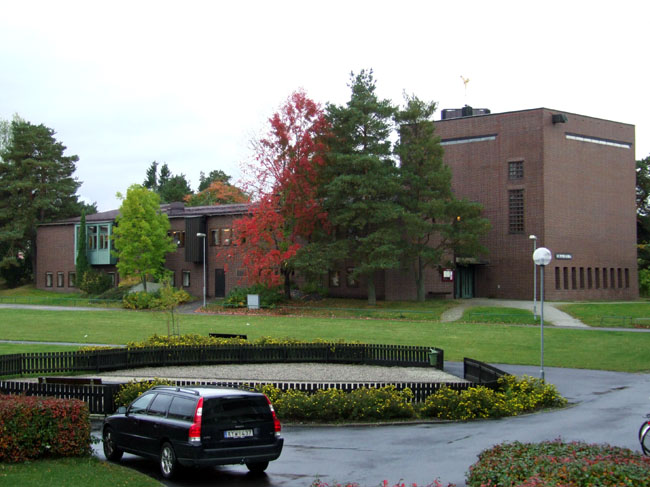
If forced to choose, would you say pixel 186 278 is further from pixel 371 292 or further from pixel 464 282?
pixel 464 282

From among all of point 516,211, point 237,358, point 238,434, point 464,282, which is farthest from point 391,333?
point 238,434

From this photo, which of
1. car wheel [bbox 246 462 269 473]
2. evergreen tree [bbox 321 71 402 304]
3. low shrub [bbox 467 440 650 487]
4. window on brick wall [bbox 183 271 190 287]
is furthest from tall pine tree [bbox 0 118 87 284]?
low shrub [bbox 467 440 650 487]

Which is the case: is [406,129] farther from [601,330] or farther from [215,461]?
[215,461]

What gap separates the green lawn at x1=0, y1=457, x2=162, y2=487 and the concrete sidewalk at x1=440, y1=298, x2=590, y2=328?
38.1m

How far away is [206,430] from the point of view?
38.1 ft

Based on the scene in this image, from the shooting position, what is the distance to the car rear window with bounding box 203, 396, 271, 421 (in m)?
11.8

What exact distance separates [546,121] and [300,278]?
24009 mm

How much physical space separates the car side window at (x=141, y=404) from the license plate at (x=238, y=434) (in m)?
1.92

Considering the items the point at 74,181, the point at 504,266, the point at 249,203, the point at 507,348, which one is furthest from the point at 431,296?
the point at 74,181

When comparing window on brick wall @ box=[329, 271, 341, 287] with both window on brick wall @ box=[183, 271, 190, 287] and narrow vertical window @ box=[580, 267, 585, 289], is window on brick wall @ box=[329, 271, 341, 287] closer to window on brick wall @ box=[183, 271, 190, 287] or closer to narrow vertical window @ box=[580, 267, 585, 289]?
window on brick wall @ box=[183, 271, 190, 287]

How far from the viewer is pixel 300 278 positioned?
62.8 m

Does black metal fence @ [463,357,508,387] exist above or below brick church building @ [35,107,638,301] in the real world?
below

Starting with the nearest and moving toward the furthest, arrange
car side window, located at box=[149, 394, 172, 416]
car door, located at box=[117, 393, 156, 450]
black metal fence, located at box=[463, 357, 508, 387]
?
car side window, located at box=[149, 394, 172, 416] → car door, located at box=[117, 393, 156, 450] → black metal fence, located at box=[463, 357, 508, 387]

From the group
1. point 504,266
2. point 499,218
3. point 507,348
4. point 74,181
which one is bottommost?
point 507,348
